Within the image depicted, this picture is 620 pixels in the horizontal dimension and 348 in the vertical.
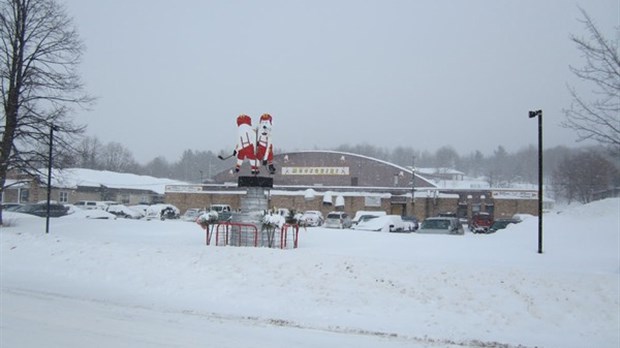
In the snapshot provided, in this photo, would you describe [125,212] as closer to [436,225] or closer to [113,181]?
[436,225]

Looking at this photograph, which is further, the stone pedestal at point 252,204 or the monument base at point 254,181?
the monument base at point 254,181

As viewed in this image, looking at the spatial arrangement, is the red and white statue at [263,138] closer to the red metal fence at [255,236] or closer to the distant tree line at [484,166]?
the red metal fence at [255,236]

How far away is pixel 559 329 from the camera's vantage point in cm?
1029

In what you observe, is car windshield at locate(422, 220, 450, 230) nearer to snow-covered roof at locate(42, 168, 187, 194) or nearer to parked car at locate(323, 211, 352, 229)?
parked car at locate(323, 211, 352, 229)

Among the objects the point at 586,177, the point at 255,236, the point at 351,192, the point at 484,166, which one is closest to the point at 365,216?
the point at 351,192

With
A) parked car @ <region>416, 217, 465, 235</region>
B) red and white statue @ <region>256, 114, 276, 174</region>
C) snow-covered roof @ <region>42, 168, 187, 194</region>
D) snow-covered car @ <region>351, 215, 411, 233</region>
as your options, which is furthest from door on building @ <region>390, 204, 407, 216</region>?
red and white statue @ <region>256, 114, 276, 174</region>

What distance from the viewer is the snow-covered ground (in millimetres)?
9375

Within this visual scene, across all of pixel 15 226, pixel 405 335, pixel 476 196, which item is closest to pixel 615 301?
pixel 405 335

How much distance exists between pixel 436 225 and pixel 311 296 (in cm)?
1778

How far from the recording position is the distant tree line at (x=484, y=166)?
78.1 meters

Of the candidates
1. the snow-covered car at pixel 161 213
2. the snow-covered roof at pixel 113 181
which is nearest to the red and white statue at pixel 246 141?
the snow-covered car at pixel 161 213

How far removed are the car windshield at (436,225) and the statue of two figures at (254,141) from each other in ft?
38.9

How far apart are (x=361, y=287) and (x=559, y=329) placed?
4.12 metres

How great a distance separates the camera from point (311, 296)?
468 inches
